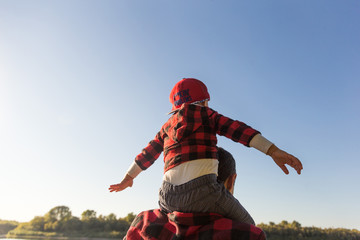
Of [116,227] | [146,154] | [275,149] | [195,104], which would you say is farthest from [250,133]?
[116,227]

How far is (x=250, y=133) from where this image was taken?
5.46 ft

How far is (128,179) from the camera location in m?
2.45

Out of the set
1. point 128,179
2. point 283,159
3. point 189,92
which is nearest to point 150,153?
point 128,179

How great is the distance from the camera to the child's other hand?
1547 millimetres

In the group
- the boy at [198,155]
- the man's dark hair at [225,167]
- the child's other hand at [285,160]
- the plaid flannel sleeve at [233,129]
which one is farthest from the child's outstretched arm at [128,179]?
the child's other hand at [285,160]

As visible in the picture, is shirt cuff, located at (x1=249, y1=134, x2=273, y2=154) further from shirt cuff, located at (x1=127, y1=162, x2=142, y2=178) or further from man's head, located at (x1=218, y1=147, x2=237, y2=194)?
shirt cuff, located at (x1=127, y1=162, x2=142, y2=178)

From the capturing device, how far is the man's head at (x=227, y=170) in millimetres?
1965

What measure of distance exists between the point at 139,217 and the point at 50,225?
24.3m

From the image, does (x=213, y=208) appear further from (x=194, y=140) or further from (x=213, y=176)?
(x=194, y=140)

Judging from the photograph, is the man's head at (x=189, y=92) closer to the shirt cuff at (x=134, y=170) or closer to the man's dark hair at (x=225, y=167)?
the man's dark hair at (x=225, y=167)

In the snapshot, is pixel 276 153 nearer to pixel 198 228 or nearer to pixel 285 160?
pixel 285 160

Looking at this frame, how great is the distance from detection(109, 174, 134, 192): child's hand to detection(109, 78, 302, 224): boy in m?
0.65

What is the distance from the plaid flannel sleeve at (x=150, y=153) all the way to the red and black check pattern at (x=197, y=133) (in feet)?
0.99

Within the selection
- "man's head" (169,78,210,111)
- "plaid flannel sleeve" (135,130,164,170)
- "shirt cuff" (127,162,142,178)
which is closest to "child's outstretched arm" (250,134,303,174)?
"man's head" (169,78,210,111)
